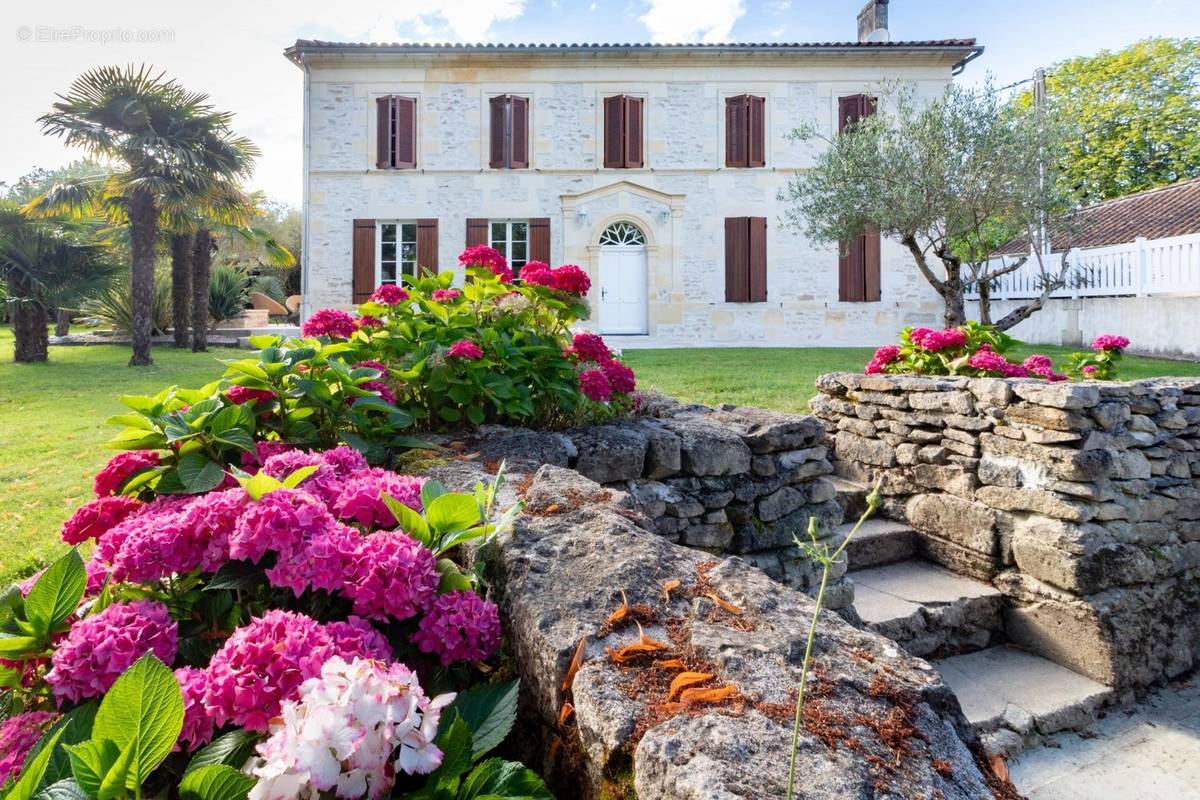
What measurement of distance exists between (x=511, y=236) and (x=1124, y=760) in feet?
48.5

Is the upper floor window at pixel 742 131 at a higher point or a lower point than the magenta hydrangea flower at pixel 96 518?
higher

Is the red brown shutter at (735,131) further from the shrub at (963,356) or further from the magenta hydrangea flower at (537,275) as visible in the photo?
the magenta hydrangea flower at (537,275)

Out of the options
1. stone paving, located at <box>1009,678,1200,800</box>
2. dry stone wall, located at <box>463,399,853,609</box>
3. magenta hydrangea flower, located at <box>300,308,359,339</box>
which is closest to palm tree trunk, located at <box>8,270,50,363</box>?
magenta hydrangea flower, located at <box>300,308,359,339</box>

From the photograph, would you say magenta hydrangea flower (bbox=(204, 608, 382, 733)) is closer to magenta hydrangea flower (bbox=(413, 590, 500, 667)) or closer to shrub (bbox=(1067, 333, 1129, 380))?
magenta hydrangea flower (bbox=(413, 590, 500, 667))

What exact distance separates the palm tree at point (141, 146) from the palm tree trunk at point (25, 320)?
1.50 metres

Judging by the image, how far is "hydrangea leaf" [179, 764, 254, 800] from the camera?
2.65 ft

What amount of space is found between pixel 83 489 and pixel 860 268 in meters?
15.4

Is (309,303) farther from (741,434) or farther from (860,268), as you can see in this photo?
(741,434)

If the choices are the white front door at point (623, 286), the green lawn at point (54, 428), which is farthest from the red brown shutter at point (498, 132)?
the green lawn at point (54, 428)

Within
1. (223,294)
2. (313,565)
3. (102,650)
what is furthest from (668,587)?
(223,294)

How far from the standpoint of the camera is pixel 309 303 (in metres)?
16.3

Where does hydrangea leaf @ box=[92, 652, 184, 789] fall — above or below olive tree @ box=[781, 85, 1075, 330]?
below

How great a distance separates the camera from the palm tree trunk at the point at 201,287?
15008 millimetres

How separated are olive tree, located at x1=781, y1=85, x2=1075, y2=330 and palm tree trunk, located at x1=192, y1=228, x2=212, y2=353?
12.9 m
